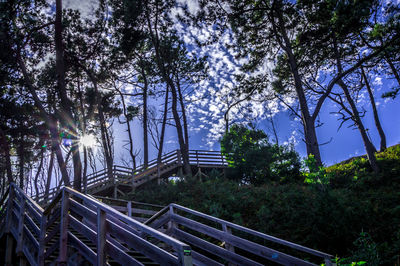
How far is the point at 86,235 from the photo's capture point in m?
4.25

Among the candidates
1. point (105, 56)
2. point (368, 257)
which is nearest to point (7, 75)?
point (105, 56)

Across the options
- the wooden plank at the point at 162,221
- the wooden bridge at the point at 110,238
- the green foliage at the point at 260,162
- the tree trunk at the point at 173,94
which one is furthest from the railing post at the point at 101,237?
the tree trunk at the point at 173,94

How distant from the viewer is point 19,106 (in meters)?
20.4

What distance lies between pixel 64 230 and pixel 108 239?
133cm

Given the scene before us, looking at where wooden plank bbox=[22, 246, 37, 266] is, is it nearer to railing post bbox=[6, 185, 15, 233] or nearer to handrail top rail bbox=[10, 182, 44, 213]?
handrail top rail bbox=[10, 182, 44, 213]

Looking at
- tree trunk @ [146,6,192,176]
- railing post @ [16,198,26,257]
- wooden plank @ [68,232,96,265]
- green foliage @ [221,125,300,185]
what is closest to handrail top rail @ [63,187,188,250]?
wooden plank @ [68,232,96,265]

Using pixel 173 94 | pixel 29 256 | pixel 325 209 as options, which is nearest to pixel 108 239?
pixel 29 256

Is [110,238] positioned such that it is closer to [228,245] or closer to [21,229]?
[228,245]

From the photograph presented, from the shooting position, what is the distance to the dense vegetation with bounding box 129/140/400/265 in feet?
22.2

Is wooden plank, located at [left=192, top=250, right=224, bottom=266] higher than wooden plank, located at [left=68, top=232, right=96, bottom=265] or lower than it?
lower

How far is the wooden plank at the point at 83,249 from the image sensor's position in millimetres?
3950

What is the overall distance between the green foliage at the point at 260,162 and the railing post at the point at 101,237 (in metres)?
14.0

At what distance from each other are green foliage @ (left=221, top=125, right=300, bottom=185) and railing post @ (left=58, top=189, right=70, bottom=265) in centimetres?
1344

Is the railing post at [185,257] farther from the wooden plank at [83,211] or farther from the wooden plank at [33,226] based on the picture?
the wooden plank at [33,226]
